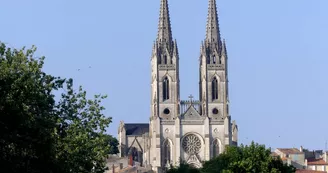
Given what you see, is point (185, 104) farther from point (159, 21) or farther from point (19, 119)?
point (19, 119)

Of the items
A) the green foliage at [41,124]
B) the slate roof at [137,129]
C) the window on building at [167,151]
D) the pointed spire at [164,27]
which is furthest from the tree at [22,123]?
the slate roof at [137,129]

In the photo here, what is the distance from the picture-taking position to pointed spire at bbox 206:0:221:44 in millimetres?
146500

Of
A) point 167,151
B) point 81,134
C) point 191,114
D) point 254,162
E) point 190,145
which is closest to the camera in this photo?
point 81,134

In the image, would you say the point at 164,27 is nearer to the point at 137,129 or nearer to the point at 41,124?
the point at 137,129

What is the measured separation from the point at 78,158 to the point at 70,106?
15.4ft

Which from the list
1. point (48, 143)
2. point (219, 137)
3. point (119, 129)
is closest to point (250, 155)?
point (48, 143)

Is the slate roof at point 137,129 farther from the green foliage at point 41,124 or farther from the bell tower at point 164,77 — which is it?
the green foliage at point 41,124

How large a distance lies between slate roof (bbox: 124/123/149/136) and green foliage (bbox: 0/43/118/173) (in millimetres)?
105521

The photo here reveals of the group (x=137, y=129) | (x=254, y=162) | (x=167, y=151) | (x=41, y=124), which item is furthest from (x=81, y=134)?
(x=137, y=129)

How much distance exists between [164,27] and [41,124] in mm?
105973

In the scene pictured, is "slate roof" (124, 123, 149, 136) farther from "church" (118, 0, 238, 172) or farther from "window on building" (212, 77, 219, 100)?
"window on building" (212, 77, 219, 100)

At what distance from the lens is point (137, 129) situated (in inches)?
6363

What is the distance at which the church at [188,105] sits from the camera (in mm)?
143750

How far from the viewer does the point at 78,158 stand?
4866 cm
